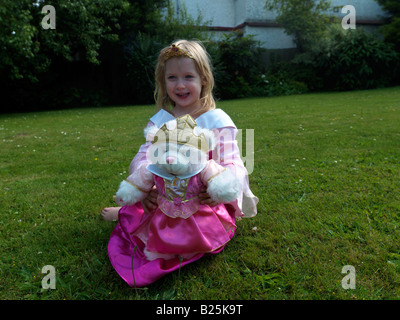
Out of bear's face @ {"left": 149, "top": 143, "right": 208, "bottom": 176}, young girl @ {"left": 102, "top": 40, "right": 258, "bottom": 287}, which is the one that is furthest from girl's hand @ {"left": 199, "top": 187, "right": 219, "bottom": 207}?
bear's face @ {"left": 149, "top": 143, "right": 208, "bottom": 176}

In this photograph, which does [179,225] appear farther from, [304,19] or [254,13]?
[254,13]

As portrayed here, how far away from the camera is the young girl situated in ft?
6.98

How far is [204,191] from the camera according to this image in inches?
84.2

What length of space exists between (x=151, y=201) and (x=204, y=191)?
0.41 metres

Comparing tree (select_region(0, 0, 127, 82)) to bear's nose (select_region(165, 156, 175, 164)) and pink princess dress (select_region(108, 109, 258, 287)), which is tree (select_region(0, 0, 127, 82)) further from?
bear's nose (select_region(165, 156, 175, 164))

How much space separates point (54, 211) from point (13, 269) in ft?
3.22

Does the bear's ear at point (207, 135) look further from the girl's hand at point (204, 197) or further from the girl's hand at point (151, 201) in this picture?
the girl's hand at point (151, 201)

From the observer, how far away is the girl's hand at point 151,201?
2.23 m

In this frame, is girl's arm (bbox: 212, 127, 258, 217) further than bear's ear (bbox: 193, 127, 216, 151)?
Yes

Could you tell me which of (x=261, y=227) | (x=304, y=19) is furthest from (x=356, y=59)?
(x=261, y=227)

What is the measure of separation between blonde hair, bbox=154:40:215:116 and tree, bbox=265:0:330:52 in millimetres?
17421

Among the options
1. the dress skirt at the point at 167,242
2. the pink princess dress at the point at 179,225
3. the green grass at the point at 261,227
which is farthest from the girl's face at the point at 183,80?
the green grass at the point at 261,227

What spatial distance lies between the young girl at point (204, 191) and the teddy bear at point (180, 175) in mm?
98

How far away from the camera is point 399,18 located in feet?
56.2
